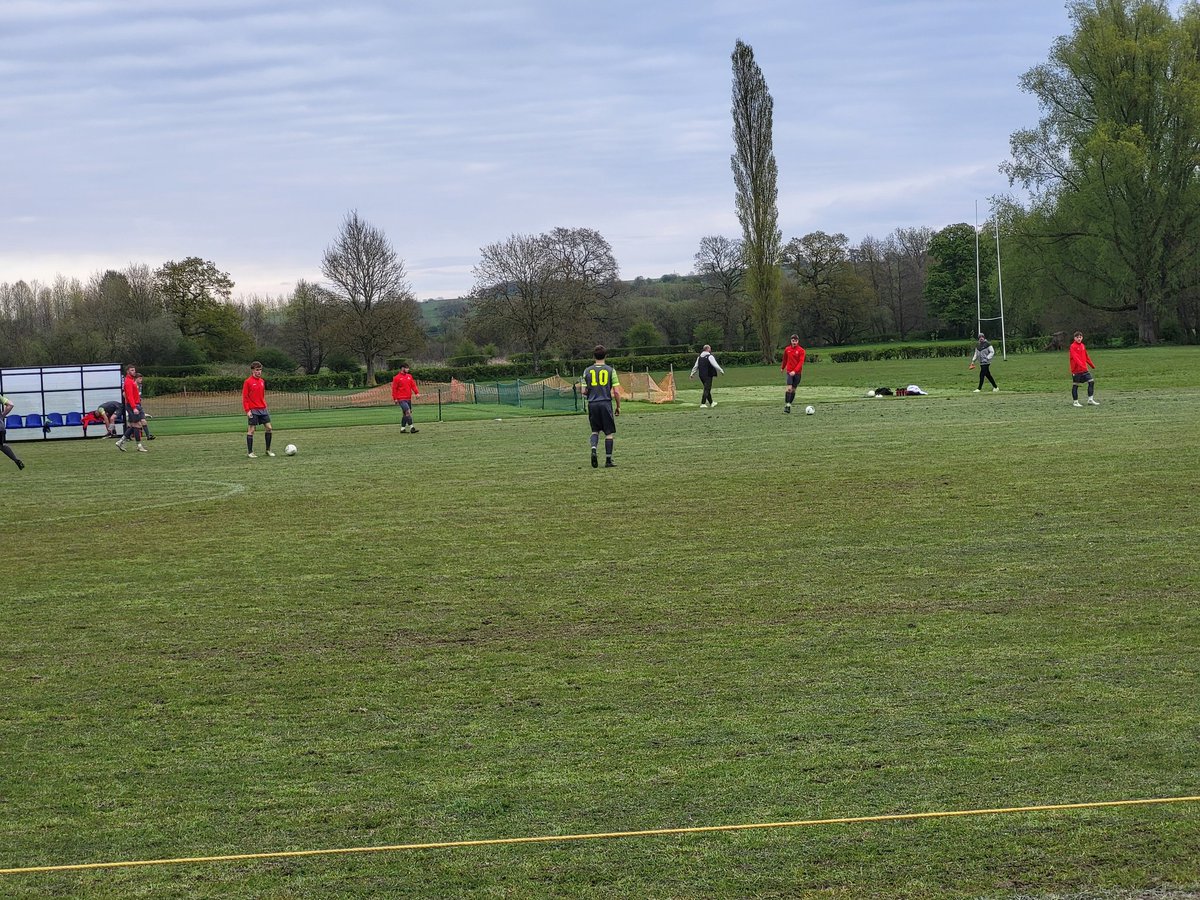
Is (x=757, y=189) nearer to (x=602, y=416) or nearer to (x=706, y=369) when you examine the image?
(x=706, y=369)

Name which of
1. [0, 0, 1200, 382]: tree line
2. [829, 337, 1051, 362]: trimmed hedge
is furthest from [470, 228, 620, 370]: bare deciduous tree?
[829, 337, 1051, 362]: trimmed hedge

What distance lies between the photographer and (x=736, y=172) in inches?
3499

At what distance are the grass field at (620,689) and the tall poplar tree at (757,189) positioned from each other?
71.1 meters

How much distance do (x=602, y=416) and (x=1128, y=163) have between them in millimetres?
59140

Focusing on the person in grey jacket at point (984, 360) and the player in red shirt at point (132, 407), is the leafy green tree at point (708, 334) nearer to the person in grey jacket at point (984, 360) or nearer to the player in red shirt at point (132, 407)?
the person in grey jacket at point (984, 360)

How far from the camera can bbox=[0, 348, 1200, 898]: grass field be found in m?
5.06

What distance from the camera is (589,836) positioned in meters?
Result: 5.29

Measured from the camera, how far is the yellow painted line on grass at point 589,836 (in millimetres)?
5168

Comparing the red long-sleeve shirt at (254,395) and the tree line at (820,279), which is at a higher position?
the tree line at (820,279)

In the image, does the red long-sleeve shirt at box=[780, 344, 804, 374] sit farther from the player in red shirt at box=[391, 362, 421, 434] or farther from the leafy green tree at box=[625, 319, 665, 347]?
the leafy green tree at box=[625, 319, 665, 347]

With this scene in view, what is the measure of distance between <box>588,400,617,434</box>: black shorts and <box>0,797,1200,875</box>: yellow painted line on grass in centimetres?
1547

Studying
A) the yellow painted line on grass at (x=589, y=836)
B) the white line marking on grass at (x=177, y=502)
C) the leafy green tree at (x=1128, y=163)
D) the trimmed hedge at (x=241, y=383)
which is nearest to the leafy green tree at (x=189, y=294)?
the trimmed hedge at (x=241, y=383)

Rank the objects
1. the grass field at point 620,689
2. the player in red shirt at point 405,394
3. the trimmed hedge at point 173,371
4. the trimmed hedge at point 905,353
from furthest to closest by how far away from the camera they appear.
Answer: the trimmed hedge at point 905,353, the trimmed hedge at point 173,371, the player in red shirt at point 405,394, the grass field at point 620,689

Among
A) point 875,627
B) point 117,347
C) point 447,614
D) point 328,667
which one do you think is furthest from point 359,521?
point 117,347
